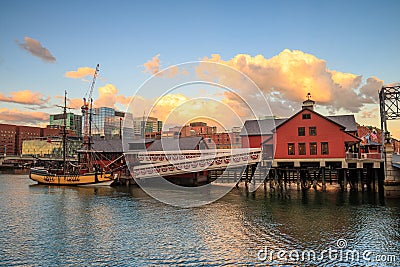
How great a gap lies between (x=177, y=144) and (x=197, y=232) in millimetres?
38711

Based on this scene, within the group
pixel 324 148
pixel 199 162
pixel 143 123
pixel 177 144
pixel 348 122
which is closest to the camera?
pixel 143 123

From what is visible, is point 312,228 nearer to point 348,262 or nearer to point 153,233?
point 348,262

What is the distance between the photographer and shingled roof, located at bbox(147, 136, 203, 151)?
204 feet

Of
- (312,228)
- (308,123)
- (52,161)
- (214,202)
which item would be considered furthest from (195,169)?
(52,161)

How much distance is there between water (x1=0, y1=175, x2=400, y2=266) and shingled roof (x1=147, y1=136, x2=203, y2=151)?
84.1 feet

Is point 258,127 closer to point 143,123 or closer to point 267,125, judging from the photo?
point 267,125

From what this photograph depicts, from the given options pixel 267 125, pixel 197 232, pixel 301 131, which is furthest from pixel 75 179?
pixel 197 232

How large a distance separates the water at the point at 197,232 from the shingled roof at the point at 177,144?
84.1 ft

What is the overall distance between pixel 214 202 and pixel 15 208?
20927 mm

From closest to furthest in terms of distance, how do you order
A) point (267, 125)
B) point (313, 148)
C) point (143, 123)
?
point (143, 123) < point (313, 148) < point (267, 125)

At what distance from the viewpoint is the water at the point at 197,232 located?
59.4 ft

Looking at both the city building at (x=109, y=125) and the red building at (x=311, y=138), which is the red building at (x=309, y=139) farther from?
the city building at (x=109, y=125)

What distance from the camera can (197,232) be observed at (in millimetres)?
23312

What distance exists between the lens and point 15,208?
34.4 meters
